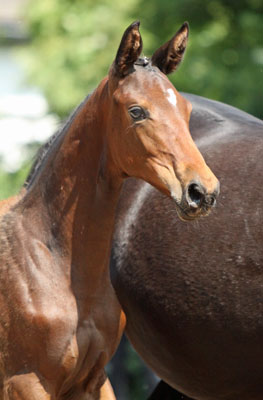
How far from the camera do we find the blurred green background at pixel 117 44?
8695mm

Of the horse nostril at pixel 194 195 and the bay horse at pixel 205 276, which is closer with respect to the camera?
the horse nostril at pixel 194 195

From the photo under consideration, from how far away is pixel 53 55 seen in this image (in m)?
13.4

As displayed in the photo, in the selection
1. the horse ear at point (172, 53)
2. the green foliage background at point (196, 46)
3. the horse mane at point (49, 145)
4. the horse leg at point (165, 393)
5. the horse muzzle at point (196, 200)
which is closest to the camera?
the horse muzzle at point (196, 200)

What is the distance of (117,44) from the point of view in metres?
11.7

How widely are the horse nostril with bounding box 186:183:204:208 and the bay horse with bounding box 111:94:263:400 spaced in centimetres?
74

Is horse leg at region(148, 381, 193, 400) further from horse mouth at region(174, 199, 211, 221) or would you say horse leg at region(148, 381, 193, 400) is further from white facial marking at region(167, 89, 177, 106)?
white facial marking at region(167, 89, 177, 106)

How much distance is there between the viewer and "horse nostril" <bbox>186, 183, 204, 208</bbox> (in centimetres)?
361

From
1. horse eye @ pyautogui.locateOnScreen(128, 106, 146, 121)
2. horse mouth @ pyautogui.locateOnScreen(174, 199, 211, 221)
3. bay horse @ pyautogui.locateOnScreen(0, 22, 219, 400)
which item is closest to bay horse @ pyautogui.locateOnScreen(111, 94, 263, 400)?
bay horse @ pyautogui.locateOnScreen(0, 22, 219, 400)

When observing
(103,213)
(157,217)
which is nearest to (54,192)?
(103,213)

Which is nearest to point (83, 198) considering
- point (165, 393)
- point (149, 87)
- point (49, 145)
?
point (49, 145)

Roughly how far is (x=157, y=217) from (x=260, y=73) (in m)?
4.20

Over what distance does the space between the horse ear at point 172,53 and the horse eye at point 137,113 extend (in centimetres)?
27

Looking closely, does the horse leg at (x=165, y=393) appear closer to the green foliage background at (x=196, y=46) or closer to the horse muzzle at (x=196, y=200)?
the horse muzzle at (x=196, y=200)

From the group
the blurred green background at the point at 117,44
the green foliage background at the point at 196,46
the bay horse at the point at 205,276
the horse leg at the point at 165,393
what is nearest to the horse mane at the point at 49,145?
the bay horse at the point at 205,276
